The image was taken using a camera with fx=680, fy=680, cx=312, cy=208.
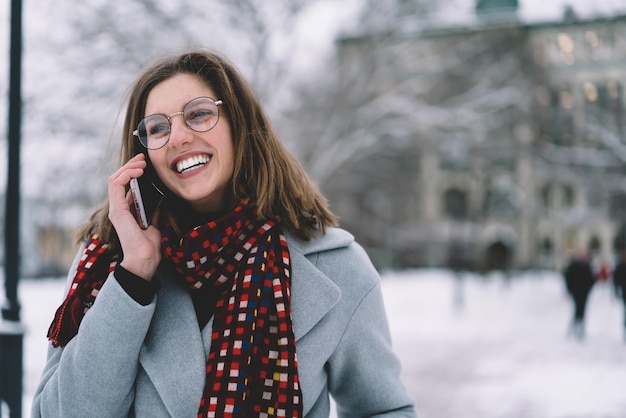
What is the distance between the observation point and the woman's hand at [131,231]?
1.88 m

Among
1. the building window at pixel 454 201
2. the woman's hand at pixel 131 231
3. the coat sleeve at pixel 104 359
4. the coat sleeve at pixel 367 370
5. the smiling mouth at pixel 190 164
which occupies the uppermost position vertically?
the smiling mouth at pixel 190 164

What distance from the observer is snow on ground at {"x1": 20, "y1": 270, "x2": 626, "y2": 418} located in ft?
27.0

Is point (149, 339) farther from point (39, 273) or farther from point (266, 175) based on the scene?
point (39, 273)

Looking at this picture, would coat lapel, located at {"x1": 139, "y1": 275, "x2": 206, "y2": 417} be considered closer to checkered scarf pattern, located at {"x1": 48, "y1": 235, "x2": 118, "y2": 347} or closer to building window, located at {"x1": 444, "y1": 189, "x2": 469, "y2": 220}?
checkered scarf pattern, located at {"x1": 48, "y1": 235, "x2": 118, "y2": 347}

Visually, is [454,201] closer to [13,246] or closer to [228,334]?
[13,246]

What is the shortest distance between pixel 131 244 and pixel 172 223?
0.64ft

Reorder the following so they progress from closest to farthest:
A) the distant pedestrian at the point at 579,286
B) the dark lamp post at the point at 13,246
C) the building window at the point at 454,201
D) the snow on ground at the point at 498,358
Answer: the dark lamp post at the point at 13,246 → the snow on ground at the point at 498,358 → the distant pedestrian at the point at 579,286 → the building window at the point at 454,201

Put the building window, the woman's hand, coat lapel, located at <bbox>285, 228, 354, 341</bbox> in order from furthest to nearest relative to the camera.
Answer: the building window, coat lapel, located at <bbox>285, 228, 354, 341</bbox>, the woman's hand

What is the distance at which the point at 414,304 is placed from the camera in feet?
71.6

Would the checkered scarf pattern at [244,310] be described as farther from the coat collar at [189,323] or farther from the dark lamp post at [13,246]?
the dark lamp post at [13,246]

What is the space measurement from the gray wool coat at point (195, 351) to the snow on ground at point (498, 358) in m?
4.98

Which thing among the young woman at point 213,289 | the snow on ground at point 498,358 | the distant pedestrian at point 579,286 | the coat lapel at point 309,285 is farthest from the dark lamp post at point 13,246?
the distant pedestrian at point 579,286

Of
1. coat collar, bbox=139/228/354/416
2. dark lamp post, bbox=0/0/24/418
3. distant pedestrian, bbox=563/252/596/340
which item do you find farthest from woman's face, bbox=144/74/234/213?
distant pedestrian, bbox=563/252/596/340

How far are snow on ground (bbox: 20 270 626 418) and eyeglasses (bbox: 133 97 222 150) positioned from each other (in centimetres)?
512
